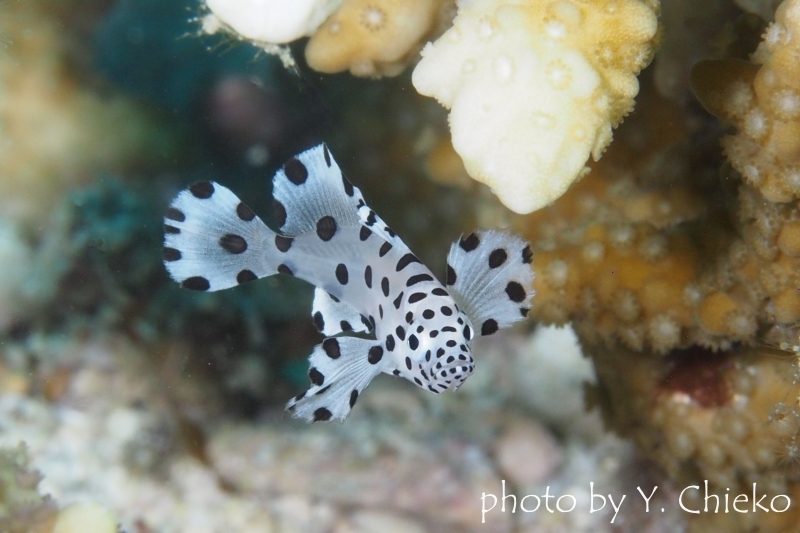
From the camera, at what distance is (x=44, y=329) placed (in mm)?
2838

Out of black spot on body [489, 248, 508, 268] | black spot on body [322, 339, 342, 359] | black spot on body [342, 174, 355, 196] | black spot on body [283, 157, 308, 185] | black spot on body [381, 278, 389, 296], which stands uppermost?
black spot on body [283, 157, 308, 185]

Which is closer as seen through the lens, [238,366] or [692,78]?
[692,78]

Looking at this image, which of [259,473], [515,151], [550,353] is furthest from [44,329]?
[550,353]

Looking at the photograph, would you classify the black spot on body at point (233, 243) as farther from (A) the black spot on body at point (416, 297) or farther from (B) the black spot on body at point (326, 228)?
(A) the black spot on body at point (416, 297)

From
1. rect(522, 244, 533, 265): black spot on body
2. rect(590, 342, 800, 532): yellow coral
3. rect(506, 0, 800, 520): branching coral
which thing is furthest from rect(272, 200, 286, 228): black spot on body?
rect(590, 342, 800, 532): yellow coral

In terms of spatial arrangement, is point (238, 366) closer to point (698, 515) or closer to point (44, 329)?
point (44, 329)

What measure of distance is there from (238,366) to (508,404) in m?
1.62

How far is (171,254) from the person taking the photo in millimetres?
2385

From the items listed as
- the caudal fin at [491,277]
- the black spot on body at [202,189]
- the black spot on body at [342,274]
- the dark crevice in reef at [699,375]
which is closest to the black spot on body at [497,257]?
the caudal fin at [491,277]

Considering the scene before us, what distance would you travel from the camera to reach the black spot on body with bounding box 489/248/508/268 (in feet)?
7.23

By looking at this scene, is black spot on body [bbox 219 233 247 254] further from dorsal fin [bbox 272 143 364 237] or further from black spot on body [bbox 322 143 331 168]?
black spot on body [bbox 322 143 331 168]

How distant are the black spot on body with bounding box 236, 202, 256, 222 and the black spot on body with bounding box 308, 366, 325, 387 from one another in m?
0.72

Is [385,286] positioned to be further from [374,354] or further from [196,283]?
[196,283]

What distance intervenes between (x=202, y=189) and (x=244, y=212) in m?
0.19
